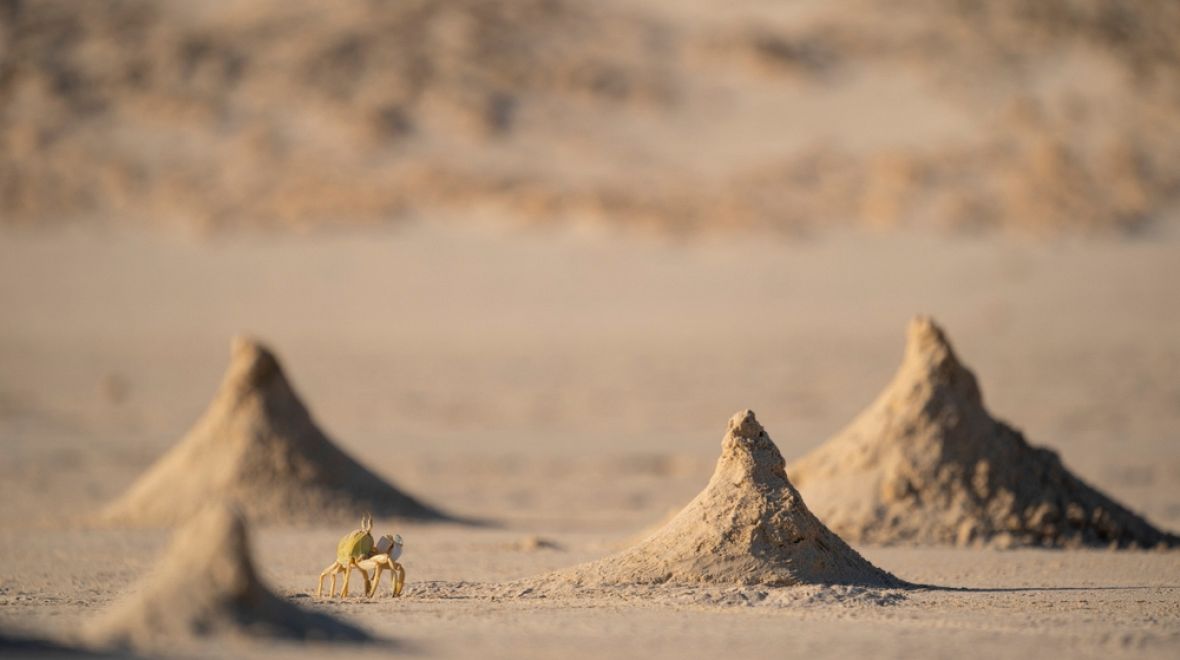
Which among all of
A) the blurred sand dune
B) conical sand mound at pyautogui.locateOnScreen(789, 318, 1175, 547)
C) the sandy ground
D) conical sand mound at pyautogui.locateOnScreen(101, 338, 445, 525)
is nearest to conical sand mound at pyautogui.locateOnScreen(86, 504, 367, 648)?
the sandy ground

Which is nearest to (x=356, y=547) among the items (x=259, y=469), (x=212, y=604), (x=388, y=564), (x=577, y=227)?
(x=388, y=564)

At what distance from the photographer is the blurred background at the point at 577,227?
1725 cm

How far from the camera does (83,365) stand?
22.1 meters

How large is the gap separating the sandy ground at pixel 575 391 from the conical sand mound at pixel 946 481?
355mm

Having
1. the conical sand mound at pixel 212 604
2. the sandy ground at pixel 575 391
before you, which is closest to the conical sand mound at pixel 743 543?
the sandy ground at pixel 575 391

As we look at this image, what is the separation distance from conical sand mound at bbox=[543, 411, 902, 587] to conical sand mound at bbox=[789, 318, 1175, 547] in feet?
5.87

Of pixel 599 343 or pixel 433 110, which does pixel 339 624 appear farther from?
pixel 433 110

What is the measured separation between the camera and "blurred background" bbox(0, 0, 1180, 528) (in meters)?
17.2

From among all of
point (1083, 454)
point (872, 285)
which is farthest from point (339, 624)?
point (872, 285)

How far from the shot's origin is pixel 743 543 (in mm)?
7121

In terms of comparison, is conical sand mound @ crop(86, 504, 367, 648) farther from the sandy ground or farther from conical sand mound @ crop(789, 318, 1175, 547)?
conical sand mound @ crop(789, 318, 1175, 547)

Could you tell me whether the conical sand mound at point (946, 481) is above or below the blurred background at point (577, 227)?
below

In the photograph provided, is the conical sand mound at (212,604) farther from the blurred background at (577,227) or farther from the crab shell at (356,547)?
the blurred background at (577,227)

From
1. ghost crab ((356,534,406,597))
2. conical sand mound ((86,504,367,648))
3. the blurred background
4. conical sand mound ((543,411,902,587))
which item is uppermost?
the blurred background
